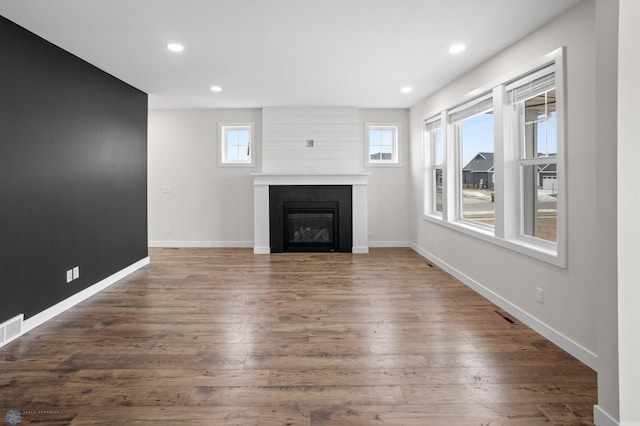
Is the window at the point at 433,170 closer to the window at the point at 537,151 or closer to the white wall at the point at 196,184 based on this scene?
the window at the point at 537,151

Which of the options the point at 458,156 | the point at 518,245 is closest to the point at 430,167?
the point at 458,156

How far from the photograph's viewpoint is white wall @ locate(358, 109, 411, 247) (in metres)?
6.76

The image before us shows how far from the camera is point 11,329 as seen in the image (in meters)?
2.80

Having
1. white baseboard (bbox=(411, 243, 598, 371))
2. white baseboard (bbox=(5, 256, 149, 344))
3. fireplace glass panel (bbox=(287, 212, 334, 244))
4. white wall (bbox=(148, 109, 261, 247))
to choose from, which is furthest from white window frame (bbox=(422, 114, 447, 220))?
white baseboard (bbox=(5, 256, 149, 344))

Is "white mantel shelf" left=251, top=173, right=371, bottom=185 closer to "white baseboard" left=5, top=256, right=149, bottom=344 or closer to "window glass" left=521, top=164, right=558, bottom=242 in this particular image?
"white baseboard" left=5, top=256, right=149, bottom=344

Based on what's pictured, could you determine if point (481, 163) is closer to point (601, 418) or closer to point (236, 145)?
point (601, 418)

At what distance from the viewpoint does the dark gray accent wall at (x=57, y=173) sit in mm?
2895

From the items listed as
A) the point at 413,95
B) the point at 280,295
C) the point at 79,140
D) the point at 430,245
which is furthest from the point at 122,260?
the point at 413,95

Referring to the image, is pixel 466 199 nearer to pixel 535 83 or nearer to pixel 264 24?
pixel 535 83

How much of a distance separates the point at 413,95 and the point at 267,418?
5007 millimetres

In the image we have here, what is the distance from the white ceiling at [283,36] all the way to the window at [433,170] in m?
0.91

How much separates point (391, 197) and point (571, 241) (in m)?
4.30

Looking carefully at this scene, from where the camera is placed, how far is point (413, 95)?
5578mm

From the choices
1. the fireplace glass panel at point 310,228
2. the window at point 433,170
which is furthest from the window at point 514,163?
the fireplace glass panel at point 310,228
